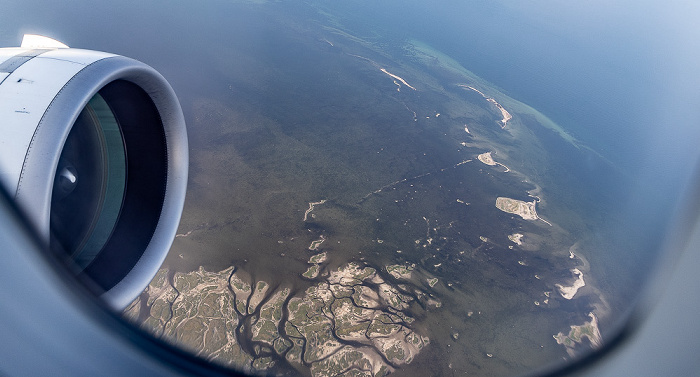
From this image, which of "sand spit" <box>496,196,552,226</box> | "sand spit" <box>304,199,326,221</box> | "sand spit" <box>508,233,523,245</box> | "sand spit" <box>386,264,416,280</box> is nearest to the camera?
"sand spit" <box>386,264,416,280</box>

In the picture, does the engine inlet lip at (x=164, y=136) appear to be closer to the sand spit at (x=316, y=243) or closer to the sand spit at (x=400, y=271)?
the sand spit at (x=316, y=243)

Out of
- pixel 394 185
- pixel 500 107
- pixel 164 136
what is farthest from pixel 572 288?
pixel 500 107

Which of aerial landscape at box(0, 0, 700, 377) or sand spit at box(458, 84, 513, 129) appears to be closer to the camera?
aerial landscape at box(0, 0, 700, 377)

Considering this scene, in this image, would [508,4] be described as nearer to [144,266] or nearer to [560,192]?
[560,192]

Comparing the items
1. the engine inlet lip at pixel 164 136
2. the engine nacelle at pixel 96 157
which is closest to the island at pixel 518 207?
the engine inlet lip at pixel 164 136

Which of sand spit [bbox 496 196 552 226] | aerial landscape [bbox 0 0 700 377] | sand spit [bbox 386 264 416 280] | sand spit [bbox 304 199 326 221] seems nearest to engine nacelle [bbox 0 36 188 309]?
aerial landscape [bbox 0 0 700 377]

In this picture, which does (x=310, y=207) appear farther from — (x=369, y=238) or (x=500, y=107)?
(x=500, y=107)

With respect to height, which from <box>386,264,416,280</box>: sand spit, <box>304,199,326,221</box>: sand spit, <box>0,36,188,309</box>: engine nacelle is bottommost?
<box>304,199,326,221</box>: sand spit

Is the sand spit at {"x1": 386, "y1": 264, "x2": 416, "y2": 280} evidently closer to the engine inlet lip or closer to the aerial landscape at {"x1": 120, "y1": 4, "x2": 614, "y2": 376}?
the aerial landscape at {"x1": 120, "y1": 4, "x2": 614, "y2": 376}
